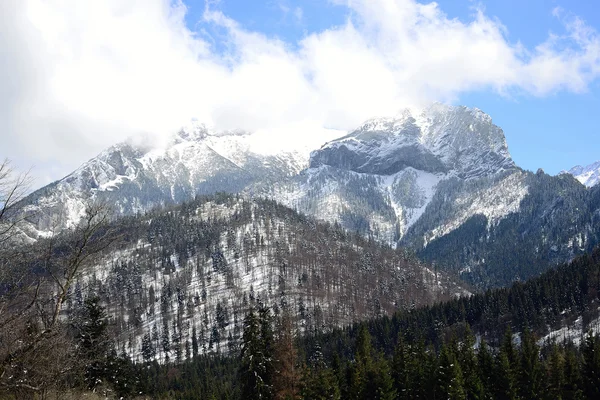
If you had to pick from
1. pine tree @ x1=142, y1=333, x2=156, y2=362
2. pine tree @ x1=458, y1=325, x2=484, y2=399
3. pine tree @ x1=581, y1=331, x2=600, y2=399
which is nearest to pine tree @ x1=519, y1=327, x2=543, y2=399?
pine tree @ x1=581, y1=331, x2=600, y2=399

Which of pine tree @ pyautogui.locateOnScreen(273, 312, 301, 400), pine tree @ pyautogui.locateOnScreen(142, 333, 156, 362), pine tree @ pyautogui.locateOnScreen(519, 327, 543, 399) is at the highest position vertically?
pine tree @ pyautogui.locateOnScreen(142, 333, 156, 362)

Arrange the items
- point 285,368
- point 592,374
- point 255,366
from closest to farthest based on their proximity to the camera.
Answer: point 255,366 → point 285,368 → point 592,374

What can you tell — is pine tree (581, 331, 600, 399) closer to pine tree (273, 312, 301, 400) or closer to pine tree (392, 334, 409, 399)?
pine tree (392, 334, 409, 399)

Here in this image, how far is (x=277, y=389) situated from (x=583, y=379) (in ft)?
144

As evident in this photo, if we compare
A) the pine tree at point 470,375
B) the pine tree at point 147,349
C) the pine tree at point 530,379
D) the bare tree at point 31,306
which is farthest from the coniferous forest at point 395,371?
the pine tree at point 147,349

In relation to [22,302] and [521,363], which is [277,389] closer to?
[22,302]

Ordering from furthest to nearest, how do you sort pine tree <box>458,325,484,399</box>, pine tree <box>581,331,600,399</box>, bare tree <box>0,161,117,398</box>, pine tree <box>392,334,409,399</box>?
pine tree <box>392,334,409,399</box> → pine tree <box>581,331,600,399</box> → pine tree <box>458,325,484,399</box> → bare tree <box>0,161,117,398</box>

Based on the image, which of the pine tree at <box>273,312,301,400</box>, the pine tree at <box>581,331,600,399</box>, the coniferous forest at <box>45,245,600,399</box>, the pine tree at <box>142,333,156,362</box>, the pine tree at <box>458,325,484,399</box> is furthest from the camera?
the pine tree at <box>142,333,156,362</box>

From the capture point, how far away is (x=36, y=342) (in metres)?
16.5

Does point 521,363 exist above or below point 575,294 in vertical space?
below

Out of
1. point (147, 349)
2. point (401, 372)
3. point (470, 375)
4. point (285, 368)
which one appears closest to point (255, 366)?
point (285, 368)

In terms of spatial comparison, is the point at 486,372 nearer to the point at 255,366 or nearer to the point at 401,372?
the point at 401,372

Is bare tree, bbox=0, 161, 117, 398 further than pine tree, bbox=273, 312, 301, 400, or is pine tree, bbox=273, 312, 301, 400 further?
pine tree, bbox=273, 312, 301, 400

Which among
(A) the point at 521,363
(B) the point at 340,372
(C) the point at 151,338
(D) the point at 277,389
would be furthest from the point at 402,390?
(C) the point at 151,338
